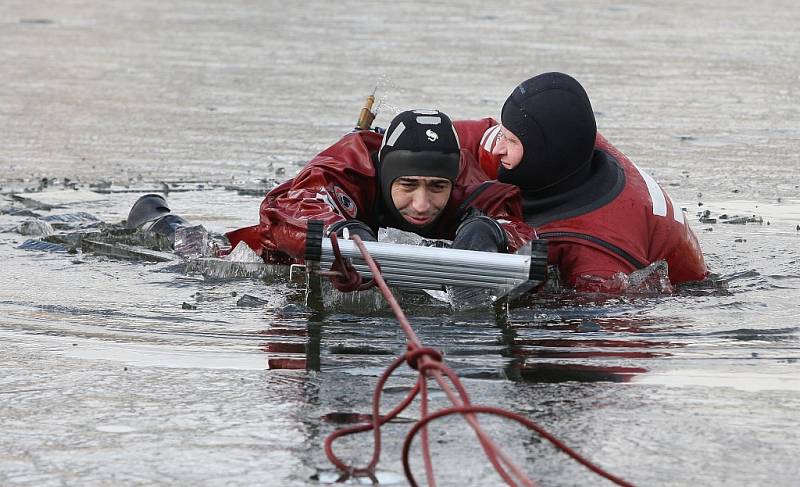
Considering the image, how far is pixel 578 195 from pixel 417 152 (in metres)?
1.00

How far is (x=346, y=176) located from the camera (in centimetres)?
762

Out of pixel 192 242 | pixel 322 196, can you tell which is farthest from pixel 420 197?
pixel 192 242

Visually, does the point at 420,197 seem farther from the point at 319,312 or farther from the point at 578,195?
the point at 578,195

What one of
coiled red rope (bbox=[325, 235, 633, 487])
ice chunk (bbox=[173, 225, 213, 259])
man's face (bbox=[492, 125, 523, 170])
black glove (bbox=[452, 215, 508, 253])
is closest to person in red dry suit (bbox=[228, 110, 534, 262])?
black glove (bbox=[452, 215, 508, 253])

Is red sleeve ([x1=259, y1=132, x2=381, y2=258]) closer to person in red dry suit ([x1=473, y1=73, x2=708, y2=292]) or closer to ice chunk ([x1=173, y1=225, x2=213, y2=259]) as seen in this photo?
person in red dry suit ([x1=473, y1=73, x2=708, y2=292])

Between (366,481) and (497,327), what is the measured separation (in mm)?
2289

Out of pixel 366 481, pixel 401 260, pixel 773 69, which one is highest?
pixel 773 69

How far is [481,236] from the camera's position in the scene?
6.85 metres

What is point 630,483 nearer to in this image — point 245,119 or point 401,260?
point 401,260

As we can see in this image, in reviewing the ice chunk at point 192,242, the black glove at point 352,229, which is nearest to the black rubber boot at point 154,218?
the ice chunk at point 192,242

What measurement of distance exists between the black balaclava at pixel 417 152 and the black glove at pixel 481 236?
39cm

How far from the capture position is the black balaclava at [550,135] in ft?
25.1

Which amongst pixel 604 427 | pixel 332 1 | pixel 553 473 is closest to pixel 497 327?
pixel 604 427

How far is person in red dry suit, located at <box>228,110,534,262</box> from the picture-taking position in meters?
7.20
